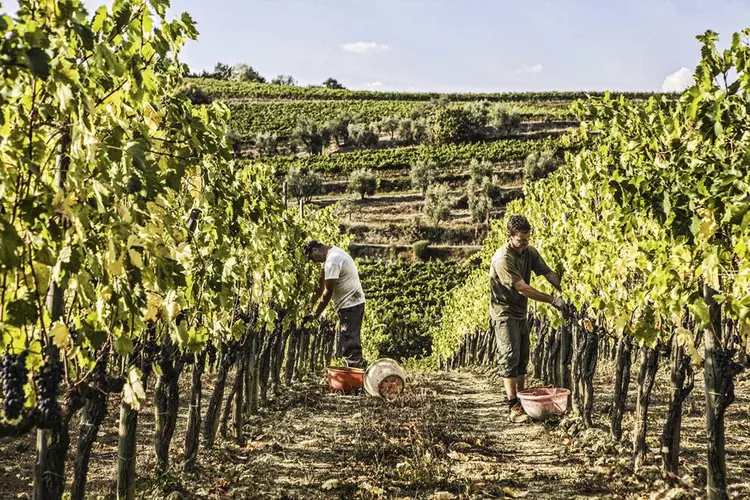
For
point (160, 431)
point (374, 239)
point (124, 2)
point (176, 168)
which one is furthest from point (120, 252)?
point (374, 239)

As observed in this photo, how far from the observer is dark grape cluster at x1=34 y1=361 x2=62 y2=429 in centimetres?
228

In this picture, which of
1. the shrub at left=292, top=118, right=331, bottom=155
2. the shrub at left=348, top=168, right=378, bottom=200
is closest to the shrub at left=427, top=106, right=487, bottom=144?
the shrub at left=292, top=118, right=331, bottom=155

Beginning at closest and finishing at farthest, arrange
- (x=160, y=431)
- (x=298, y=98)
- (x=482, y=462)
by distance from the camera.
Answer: (x=160, y=431)
(x=482, y=462)
(x=298, y=98)

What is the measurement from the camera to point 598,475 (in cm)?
432

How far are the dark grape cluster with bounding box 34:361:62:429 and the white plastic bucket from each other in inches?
152

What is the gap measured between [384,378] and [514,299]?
1367 millimetres

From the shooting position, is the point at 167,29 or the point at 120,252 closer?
the point at 120,252

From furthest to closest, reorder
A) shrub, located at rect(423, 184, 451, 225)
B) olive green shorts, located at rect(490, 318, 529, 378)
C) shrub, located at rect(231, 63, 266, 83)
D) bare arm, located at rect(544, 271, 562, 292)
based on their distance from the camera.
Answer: shrub, located at rect(231, 63, 266, 83) < shrub, located at rect(423, 184, 451, 225) < olive green shorts, located at rect(490, 318, 529, 378) < bare arm, located at rect(544, 271, 562, 292)

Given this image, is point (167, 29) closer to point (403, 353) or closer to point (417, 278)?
point (403, 353)

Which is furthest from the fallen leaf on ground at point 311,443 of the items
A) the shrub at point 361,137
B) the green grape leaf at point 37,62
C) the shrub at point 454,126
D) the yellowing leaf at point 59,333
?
the shrub at point 361,137

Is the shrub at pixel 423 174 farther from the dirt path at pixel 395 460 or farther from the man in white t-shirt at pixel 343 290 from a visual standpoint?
the dirt path at pixel 395 460

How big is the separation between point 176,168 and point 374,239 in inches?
1604

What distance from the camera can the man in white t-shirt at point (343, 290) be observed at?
6.50 meters

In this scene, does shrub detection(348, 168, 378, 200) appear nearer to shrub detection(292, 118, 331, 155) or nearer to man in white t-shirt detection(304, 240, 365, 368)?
shrub detection(292, 118, 331, 155)
